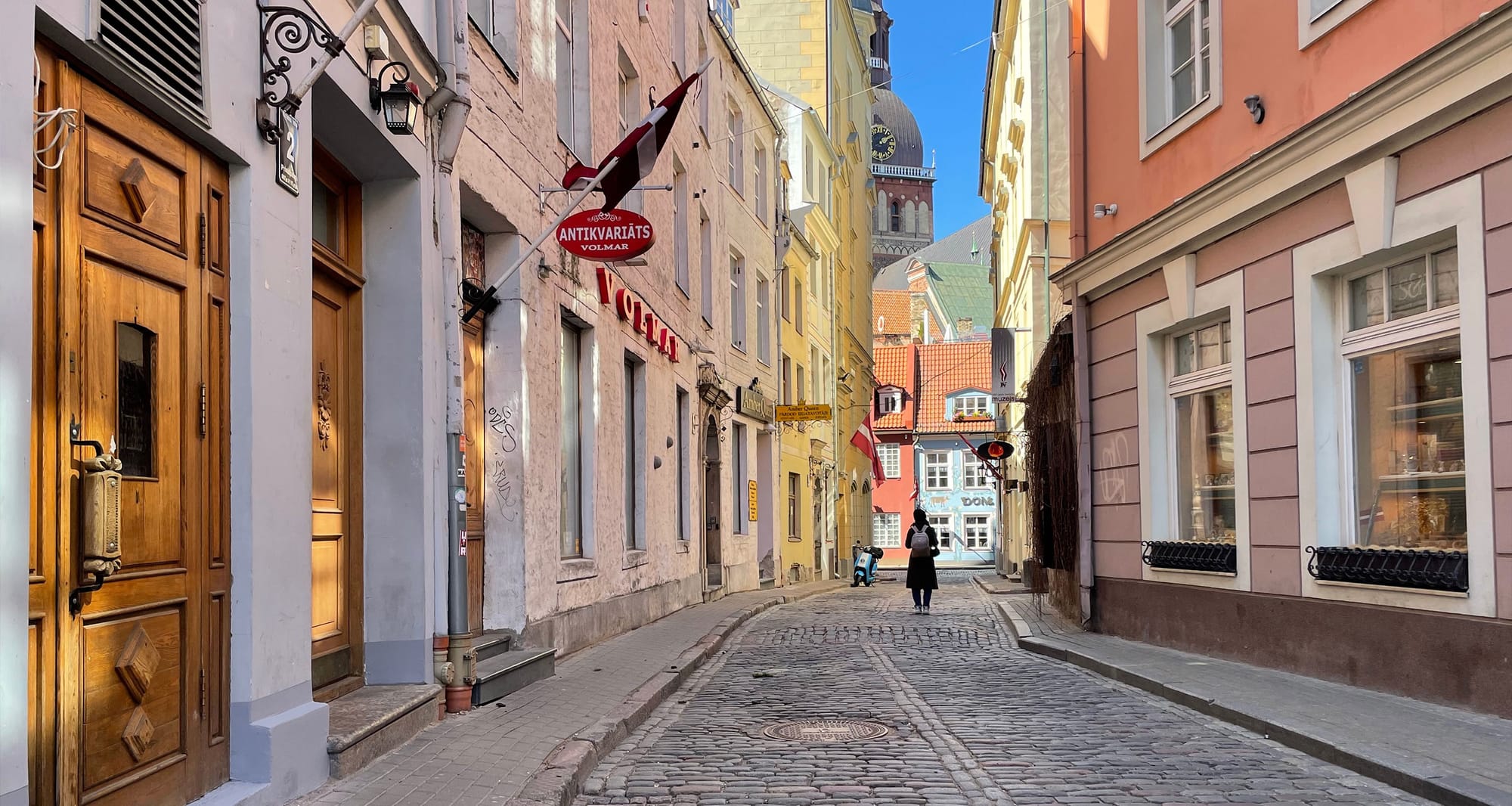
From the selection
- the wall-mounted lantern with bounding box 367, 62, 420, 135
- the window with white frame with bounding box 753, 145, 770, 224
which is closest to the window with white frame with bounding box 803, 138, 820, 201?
the window with white frame with bounding box 753, 145, 770, 224

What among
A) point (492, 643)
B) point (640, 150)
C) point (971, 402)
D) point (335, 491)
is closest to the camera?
point (335, 491)

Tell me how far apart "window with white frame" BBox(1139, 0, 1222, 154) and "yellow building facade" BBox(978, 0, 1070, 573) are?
4.18 metres

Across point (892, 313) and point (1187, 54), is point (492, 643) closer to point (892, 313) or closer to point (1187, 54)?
point (1187, 54)

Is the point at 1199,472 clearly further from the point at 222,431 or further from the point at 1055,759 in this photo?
the point at 222,431

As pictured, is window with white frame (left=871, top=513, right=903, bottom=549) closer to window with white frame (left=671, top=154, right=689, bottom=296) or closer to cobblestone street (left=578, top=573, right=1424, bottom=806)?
window with white frame (left=671, top=154, right=689, bottom=296)

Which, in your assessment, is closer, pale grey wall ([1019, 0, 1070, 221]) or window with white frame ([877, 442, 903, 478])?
pale grey wall ([1019, 0, 1070, 221])

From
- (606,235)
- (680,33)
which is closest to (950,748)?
(606,235)

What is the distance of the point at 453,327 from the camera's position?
30.5 feet

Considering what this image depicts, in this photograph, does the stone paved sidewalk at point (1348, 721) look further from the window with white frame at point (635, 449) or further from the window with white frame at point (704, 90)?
the window with white frame at point (704, 90)

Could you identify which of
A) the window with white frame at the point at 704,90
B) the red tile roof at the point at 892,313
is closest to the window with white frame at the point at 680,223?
the window with white frame at the point at 704,90

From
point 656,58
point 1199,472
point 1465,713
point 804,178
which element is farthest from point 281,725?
point 804,178

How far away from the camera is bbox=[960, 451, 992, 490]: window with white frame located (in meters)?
63.1

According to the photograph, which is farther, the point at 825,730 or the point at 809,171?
the point at 809,171

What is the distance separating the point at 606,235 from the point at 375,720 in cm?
529
